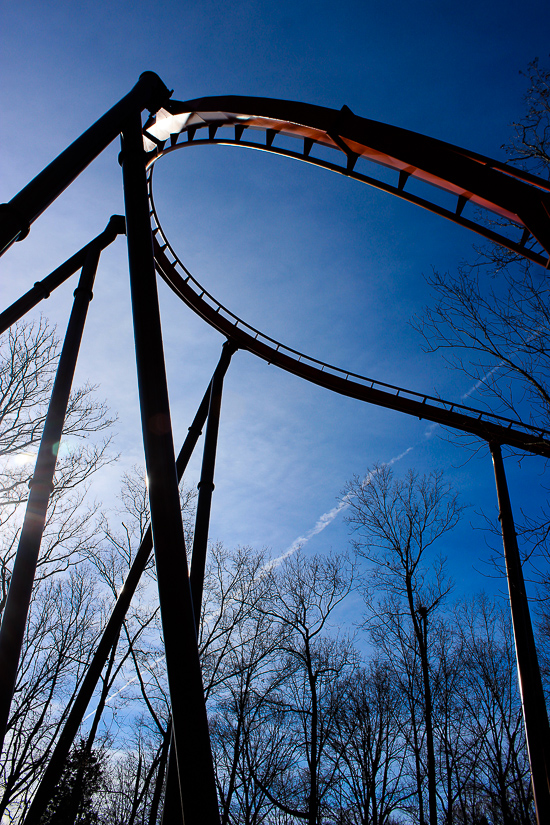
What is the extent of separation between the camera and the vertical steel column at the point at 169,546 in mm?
2178

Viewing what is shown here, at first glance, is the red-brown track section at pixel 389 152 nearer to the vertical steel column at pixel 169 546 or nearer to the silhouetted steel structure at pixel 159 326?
the silhouetted steel structure at pixel 159 326

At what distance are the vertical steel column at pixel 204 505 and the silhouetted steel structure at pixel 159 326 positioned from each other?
2 cm

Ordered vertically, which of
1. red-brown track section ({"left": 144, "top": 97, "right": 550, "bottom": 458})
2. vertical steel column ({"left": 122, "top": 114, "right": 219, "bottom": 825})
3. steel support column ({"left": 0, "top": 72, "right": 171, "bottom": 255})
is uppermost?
red-brown track section ({"left": 144, "top": 97, "right": 550, "bottom": 458})

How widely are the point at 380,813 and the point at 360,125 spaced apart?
19257 mm

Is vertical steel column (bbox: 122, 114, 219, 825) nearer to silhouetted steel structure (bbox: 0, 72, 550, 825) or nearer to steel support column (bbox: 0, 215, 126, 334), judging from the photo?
silhouetted steel structure (bbox: 0, 72, 550, 825)

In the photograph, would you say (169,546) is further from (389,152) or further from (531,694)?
(531,694)

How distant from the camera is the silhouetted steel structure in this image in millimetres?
2475

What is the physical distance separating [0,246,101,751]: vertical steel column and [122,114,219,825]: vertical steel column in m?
2.73

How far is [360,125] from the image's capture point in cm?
602

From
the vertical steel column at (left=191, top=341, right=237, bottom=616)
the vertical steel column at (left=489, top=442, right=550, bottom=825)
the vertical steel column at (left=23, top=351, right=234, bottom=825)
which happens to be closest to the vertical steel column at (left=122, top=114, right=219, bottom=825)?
the vertical steel column at (left=23, top=351, right=234, bottom=825)

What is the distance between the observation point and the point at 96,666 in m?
6.91

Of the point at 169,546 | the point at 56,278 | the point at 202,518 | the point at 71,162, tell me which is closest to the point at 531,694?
the point at 202,518

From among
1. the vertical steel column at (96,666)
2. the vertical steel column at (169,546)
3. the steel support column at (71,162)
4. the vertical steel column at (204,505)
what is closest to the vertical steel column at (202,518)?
the vertical steel column at (204,505)

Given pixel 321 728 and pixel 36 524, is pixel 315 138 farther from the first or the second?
pixel 321 728
